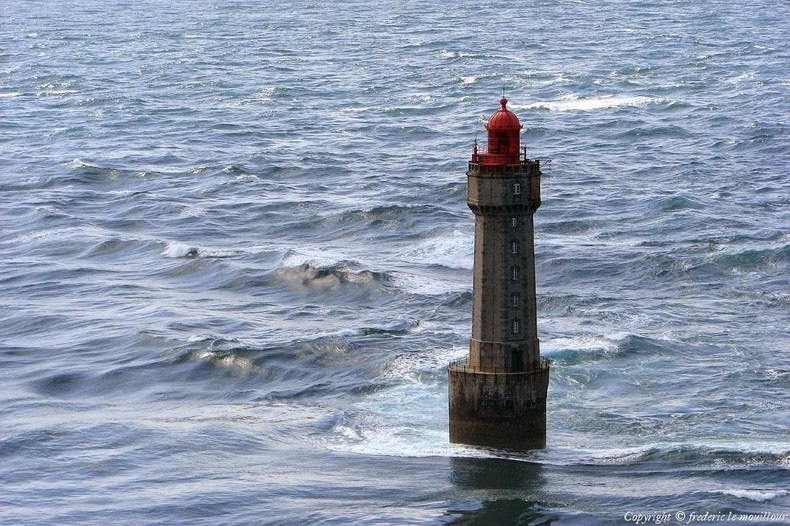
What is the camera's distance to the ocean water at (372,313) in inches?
2840

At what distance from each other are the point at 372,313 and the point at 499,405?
28.0 m

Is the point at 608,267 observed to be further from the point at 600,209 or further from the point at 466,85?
the point at 466,85

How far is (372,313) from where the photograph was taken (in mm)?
100625

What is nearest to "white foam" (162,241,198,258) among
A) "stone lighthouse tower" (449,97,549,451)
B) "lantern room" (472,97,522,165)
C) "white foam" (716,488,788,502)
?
"stone lighthouse tower" (449,97,549,451)

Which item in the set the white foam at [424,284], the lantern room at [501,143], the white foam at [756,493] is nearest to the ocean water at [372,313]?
the white foam at [756,493]

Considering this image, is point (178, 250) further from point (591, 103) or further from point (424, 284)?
point (591, 103)

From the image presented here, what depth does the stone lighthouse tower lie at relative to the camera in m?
70.6

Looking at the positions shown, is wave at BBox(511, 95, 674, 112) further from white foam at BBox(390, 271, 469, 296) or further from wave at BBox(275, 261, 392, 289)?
white foam at BBox(390, 271, 469, 296)

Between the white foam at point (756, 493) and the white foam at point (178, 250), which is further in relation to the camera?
the white foam at point (178, 250)

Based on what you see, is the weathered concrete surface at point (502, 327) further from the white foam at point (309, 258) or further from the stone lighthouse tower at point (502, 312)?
the white foam at point (309, 258)

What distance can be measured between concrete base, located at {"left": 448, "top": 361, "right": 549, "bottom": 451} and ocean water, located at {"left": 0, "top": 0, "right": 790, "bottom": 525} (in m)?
1.04

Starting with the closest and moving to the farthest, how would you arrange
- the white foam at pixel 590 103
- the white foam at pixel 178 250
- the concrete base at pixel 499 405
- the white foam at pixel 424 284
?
the concrete base at pixel 499 405, the white foam at pixel 424 284, the white foam at pixel 178 250, the white foam at pixel 590 103

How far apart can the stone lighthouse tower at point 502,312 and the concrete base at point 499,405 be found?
0.04m

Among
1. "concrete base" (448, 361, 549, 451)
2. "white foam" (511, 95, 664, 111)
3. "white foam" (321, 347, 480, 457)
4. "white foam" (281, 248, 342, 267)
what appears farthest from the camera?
"white foam" (511, 95, 664, 111)
